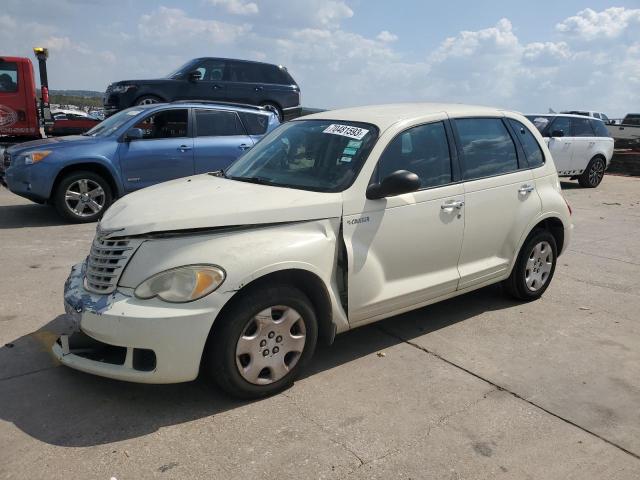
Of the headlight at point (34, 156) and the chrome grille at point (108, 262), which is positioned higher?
the headlight at point (34, 156)

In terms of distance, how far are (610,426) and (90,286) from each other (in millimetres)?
3127

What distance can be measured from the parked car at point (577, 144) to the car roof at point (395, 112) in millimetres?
9421

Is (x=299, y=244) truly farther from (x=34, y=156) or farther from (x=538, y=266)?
(x=34, y=156)

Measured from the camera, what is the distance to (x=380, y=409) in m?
3.34

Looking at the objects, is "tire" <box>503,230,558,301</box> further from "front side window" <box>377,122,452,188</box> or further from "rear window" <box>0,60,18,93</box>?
"rear window" <box>0,60,18,93</box>

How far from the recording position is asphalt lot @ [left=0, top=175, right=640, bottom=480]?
111 inches

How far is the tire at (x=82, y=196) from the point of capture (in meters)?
7.97

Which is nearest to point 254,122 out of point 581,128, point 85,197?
point 85,197

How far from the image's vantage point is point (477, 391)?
11.9ft

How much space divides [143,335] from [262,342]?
2.25 ft

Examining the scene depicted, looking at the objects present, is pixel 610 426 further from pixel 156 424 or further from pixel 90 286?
pixel 90 286

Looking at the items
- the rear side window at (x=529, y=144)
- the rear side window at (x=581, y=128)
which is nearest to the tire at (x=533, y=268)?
the rear side window at (x=529, y=144)

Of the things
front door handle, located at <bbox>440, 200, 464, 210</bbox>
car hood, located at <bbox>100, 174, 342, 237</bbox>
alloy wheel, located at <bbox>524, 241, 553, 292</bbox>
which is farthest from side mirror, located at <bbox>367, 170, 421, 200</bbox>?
alloy wheel, located at <bbox>524, 241, 553, 292</bbox>

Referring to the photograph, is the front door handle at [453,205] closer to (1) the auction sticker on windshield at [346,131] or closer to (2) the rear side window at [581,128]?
→ (1) the auction sticker on windshield at [346,131]
